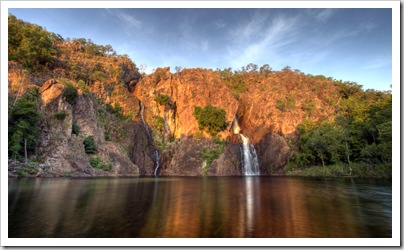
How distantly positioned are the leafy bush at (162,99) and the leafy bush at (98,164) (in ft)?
66.7

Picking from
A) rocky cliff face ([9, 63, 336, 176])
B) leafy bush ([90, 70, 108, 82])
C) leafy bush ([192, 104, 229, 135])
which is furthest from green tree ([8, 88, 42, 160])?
leafy bush ([192, 104, 229, 135])

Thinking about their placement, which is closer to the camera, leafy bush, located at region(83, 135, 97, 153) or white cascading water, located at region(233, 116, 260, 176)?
leafy bush, located at region(83, 135, 97, 153)

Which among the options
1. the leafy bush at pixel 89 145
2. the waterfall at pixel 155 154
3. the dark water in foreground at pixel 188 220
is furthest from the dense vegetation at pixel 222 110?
the dark water in foreground at pixel 188 220

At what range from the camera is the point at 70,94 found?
33.0 m

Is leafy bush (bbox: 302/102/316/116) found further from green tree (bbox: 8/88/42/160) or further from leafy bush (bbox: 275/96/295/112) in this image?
green tree (bbox: 8/88/42/160)

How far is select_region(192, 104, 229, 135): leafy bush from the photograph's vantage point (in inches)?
1785

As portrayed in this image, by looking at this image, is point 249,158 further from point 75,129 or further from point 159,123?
point 75,129

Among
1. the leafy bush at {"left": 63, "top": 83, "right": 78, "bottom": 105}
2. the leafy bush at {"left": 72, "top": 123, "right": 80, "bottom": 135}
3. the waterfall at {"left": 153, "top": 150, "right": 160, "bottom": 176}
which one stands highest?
the leafy bush at {"left": 63, "top": 83, "right": 78, "bottom": 105}

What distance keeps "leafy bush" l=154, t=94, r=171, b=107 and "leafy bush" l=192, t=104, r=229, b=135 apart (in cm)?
742

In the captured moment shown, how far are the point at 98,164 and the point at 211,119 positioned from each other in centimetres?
2209

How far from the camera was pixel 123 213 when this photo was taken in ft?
26.2
